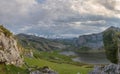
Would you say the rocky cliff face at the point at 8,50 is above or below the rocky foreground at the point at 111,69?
above

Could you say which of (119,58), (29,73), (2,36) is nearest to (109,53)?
(119,58)

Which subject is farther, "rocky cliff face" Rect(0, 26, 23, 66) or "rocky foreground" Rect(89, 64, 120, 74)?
"rocky cliff face" Rect(0, 26, 23, 66)

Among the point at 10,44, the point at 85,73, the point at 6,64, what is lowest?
the point at 85,73

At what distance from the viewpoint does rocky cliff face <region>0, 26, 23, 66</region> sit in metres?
93.1

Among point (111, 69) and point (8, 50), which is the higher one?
point (8, 50)

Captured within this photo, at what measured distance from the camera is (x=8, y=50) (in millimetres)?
96562

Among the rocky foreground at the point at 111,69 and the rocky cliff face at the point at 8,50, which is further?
the rocky cliff face at the point at 8,50

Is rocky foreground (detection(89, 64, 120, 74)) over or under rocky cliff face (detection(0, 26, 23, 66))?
under

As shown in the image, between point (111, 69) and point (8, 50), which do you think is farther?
point (8, 50)

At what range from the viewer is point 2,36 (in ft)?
310

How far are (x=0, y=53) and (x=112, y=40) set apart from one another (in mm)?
43753

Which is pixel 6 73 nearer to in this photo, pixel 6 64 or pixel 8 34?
pixel 6 64

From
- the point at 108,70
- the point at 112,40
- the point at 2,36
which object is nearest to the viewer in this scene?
the point at 108,70

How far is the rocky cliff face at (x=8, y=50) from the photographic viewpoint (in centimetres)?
9312
